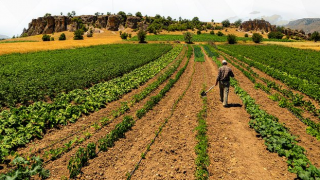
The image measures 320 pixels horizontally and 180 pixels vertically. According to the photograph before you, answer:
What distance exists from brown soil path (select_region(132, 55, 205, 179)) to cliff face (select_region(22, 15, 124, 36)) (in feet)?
463

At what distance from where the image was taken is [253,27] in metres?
170

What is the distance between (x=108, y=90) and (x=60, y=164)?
7.96 meters

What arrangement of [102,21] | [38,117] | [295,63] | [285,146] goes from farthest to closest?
[102,21] → [295,63] → [38,117] → [285,146]

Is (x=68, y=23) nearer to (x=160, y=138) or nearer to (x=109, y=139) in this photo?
(x=109, y=139)

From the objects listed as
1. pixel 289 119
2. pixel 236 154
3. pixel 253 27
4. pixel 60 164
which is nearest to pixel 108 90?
pixel 60 164

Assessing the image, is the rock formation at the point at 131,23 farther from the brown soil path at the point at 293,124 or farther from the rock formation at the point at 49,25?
the brown soil path at the point at 293,124

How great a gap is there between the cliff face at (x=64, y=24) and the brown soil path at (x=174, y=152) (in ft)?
463

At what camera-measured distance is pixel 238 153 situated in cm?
633

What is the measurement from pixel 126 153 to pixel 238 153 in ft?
12.7

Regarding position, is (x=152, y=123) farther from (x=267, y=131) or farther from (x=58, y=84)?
(x=58, y=84)

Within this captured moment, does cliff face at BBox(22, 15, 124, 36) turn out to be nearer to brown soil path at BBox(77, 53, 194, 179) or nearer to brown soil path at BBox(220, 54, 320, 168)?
brown soil path at BBox(220, 54, 320, 168)

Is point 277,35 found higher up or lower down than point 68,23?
lower down

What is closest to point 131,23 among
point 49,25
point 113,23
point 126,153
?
point 113,23

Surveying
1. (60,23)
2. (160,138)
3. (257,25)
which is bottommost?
(160,138)
